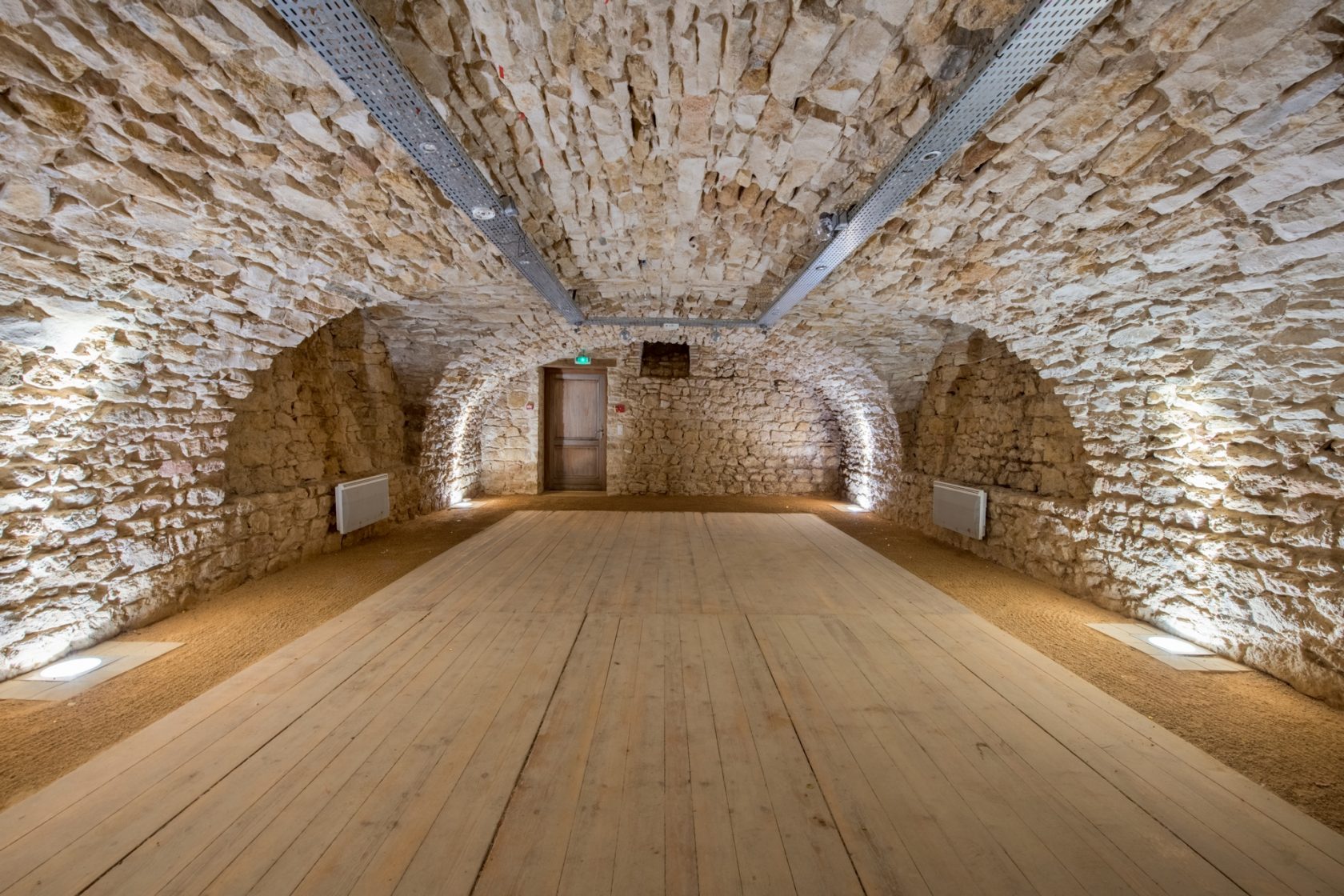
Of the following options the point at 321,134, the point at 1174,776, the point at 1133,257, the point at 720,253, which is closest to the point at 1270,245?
the point at 1133,257

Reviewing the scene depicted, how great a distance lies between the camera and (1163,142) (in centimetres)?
168

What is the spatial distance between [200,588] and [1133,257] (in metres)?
5.52

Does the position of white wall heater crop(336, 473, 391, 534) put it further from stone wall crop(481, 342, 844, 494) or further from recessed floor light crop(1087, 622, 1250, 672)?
recessed floor light crop(1087, 622, 1250, 672)

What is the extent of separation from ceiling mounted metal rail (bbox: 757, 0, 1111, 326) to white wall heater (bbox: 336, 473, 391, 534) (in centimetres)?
456

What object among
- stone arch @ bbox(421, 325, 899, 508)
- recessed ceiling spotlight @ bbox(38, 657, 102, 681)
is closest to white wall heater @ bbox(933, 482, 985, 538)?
stone arch @ bbox(421, 325, 899, 508)

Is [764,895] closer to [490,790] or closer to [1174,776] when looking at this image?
[490,790]

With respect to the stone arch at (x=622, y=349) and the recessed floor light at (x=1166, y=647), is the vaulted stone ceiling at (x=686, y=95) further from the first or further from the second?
the recessed floor light at (x=1166, y=647)

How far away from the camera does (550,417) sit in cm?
890

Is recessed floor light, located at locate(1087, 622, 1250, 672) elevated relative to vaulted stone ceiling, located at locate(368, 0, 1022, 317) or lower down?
lower down

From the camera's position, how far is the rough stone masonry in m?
1.41

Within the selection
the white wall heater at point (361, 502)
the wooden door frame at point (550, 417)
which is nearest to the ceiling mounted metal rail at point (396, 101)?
the white wall heater at point (361, 502)

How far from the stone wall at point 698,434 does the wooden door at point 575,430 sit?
47 centimetres

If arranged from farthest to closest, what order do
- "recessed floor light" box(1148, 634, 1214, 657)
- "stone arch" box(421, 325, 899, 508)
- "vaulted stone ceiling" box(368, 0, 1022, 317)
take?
"stone arch" box(421, 325, 899, 508) < "recessed floor light" box(1148, 634, 1214, 657) < "vaulted stone ceiling" box(368, 0, 1022, 317)

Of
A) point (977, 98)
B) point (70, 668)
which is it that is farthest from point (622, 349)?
point (977, 98)
